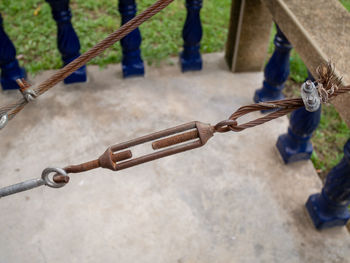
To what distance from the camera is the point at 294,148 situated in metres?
2.29

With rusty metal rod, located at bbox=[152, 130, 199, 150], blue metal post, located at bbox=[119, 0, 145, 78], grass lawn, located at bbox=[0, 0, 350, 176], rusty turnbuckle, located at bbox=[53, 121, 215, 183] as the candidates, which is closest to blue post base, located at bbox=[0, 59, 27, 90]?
grass lawn, located at bbox=[0, 0, 350, 176]

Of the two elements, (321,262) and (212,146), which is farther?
(212,146)

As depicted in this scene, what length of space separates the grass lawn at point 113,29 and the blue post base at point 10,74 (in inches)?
12.2

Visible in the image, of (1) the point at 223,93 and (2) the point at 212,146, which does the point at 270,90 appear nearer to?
(1) the point at 223,93

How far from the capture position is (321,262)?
191cm

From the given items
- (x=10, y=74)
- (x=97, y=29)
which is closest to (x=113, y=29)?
(x=97, y=29)

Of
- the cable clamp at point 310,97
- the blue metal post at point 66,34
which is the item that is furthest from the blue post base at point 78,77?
the cable clamp at point 310,97

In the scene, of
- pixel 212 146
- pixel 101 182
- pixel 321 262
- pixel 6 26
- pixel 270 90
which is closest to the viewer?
pixel 321 262

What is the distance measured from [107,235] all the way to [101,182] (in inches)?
15.0

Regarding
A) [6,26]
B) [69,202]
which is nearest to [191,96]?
[69,202]

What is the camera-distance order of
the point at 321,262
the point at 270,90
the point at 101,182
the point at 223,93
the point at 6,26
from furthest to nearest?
the point at 6,26, the point at 223,93, the point at 270,90, the point at 101,182, the point at 321,262

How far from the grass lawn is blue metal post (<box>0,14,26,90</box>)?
1.04 feet

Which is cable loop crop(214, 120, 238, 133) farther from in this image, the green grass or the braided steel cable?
the green grass

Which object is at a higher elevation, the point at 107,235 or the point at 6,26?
the point at 6,26
